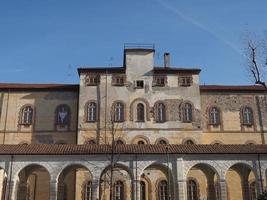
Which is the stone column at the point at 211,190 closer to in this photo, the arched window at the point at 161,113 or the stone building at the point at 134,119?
the stone building at the point at 134,119

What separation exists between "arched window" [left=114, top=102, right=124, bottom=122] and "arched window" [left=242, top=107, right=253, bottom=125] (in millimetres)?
12677

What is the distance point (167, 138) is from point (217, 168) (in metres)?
8.07

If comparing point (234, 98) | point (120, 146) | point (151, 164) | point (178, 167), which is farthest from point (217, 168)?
point (234, 98)

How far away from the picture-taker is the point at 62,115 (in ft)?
136

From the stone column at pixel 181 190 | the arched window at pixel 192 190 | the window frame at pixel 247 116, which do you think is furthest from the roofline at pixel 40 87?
the window frame at pixel 247 116

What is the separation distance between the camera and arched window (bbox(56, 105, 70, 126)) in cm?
4100

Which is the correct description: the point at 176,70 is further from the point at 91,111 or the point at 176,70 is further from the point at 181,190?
the point at 181,190

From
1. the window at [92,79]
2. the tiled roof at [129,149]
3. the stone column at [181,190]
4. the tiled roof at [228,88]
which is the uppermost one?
the window at [92,79]

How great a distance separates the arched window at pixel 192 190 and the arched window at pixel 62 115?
44.3ft

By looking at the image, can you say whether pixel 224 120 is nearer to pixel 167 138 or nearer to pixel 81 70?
pixel 167 138

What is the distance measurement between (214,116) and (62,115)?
51.1ft

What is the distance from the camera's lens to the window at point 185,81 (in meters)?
41.6

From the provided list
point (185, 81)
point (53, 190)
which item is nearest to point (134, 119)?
point (185, 81)

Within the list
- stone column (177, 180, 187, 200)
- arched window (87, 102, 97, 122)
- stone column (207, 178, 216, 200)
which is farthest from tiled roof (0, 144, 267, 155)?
arched window (87, 102, 97, 122)
